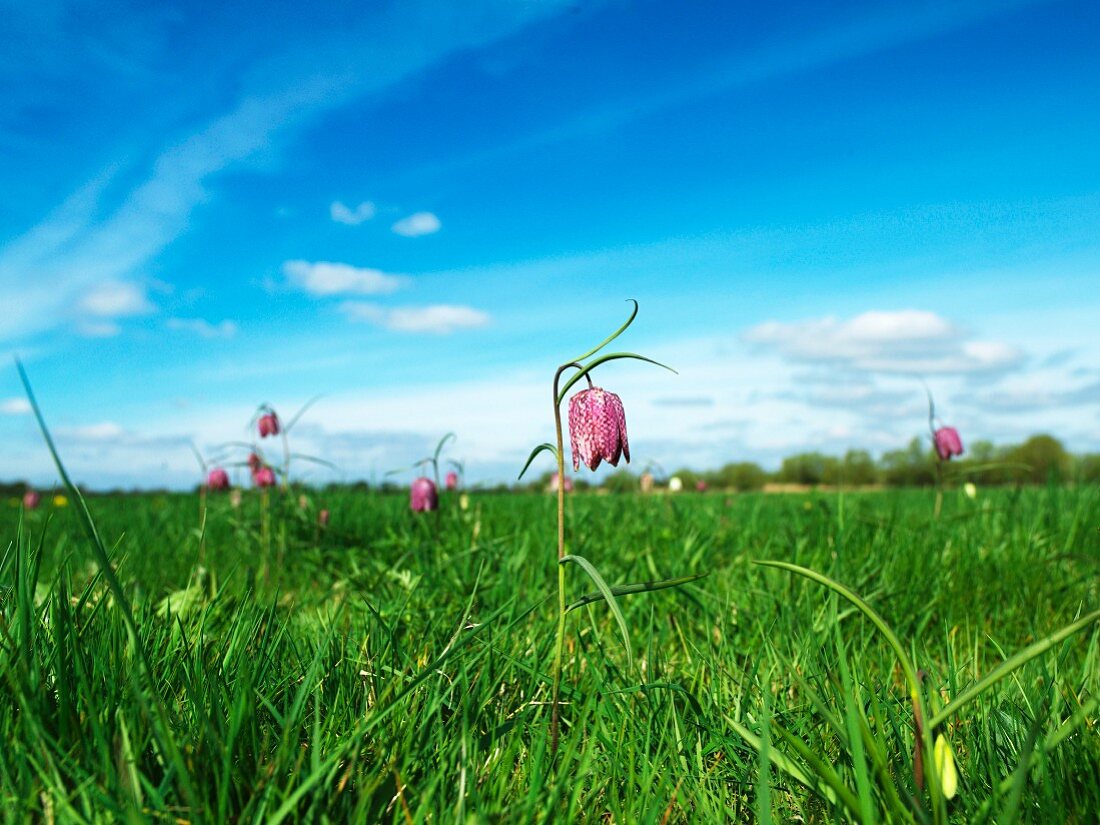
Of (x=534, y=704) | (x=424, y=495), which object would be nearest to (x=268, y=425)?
(x=424, y=495)

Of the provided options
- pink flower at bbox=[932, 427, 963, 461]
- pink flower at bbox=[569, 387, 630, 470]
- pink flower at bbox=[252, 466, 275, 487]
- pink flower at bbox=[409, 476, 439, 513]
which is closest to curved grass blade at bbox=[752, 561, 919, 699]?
pink flower at bbox=[569, 387, 630, 470]

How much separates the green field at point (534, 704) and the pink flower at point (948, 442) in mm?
958

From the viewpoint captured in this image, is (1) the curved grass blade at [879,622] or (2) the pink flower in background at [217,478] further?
(2) the pink flower in background at [217,478]

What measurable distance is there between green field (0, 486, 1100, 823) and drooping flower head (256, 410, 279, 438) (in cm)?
135

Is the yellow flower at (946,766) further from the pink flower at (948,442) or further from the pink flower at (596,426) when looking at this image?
the pink flower at (948,442)

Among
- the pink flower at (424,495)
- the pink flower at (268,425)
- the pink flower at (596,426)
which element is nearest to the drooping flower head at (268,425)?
the pink flower at (268,425)

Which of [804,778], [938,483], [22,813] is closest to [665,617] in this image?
[804,778]

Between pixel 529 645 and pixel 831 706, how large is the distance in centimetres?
73

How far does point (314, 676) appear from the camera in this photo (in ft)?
5.23

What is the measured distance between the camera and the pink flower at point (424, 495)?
3770mm

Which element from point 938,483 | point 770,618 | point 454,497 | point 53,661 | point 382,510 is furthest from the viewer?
point 382,510

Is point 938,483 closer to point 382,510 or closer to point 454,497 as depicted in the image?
point 454,497

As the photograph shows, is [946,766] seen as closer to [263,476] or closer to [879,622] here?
[879,622]

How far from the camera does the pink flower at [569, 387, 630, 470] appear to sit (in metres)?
1.74
